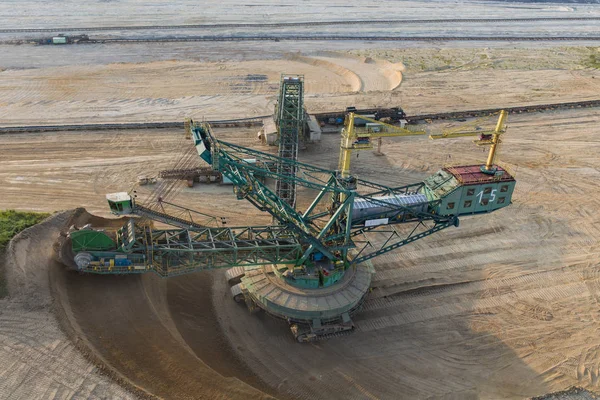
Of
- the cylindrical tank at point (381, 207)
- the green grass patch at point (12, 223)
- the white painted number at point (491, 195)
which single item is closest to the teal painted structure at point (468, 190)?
the white painted number at point (491, 195)

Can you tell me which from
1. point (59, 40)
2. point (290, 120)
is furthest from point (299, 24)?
point (290, 120)

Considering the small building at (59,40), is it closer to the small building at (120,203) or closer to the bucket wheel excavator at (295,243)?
the bucket wheel excavator at (295,243)

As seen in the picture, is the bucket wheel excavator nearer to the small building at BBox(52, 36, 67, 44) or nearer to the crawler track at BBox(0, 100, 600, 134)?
the crawler track at BBox(0, 100, 600, 134)

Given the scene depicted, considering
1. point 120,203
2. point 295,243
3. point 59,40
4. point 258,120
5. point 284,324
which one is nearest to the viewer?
point 120,203

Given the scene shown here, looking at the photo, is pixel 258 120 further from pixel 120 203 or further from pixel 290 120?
pixel 120 203

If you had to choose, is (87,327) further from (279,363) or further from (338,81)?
(338,81)

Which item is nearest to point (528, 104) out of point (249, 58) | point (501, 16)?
point (249, 58)

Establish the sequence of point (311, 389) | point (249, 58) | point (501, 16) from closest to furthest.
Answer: point (311, 389) < point (249, 58) < point (501, 16)

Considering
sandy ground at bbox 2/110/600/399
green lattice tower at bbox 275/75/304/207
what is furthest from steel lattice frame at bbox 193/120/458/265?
green lattice tower at bbox 275/75/304/207
